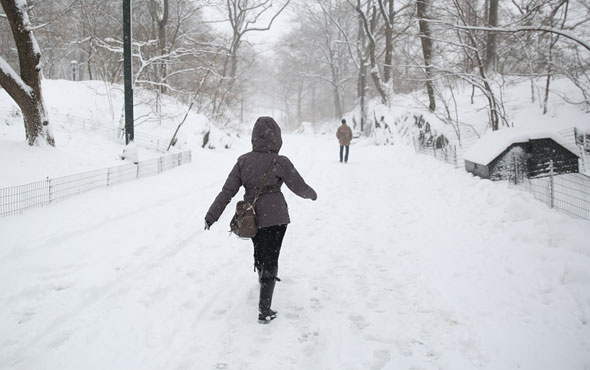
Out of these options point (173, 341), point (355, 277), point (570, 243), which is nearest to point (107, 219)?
point (173, 341)

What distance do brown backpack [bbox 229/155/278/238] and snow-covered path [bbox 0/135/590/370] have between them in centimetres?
96

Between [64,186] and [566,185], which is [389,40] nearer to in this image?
[566,185]

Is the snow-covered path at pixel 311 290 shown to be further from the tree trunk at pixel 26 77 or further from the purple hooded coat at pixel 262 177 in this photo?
the tree trunk at pixel 26 77

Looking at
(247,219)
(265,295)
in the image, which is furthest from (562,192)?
(247,219)

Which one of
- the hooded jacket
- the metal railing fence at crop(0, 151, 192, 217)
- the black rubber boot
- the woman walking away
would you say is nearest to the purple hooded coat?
the woman walking away

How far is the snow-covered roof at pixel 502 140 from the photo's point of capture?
26.2 feet

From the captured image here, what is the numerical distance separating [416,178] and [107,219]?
28.0 feet

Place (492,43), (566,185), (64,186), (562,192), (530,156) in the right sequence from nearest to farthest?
(562,192) < (566,185) < (64,186) < (530,156) < (492,43)

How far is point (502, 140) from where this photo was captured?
8320 millimetres

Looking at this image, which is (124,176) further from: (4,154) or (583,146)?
(583,146)

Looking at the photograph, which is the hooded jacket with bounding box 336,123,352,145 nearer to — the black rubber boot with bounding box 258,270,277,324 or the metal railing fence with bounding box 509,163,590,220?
the metal railing fence with bounding box 509,163,590,220

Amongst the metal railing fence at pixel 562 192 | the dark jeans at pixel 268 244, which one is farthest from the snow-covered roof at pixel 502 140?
the dark jeans at pixel 268 244

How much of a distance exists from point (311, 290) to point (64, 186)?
6.44 metres

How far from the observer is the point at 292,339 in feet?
11.3
